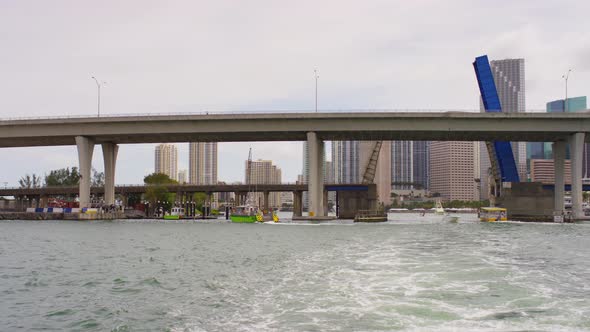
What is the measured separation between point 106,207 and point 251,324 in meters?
93.1

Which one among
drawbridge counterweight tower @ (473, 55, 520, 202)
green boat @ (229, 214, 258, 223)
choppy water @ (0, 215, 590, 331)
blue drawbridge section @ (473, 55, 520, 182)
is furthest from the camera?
drawbridge counterweight tower @ (473, 55, 520, 202)

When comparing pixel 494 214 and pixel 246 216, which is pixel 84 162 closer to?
pixel 246 216

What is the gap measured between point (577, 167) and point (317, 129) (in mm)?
41023

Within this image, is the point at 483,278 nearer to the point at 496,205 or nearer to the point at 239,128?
the point at 239,128

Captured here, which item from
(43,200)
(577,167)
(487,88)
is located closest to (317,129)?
(487,88)

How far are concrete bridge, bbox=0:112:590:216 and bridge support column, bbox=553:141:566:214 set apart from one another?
150mm

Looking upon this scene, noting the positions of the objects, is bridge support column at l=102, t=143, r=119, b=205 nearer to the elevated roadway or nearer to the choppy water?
the elevated roadway

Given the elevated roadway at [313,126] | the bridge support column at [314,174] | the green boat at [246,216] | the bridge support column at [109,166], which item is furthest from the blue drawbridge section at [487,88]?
the bridge support column at [109,166]

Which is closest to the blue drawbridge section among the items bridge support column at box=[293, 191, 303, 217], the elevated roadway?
the elevated roadway

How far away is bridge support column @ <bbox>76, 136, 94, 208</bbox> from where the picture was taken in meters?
92.9

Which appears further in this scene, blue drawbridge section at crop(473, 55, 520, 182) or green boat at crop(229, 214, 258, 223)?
blue drawbridge section at crop(473, 55, 520, 182)

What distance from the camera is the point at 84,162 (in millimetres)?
94188

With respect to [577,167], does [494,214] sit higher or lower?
lower

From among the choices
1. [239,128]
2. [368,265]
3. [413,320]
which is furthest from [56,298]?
[239,128]
